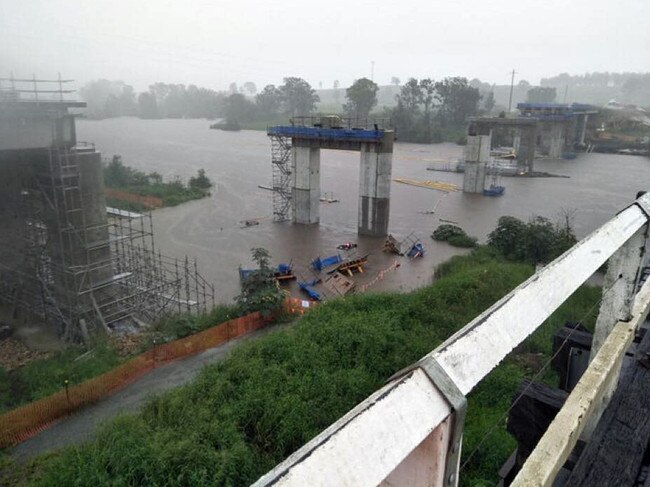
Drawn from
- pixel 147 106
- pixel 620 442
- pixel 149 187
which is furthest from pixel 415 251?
pixel 147 106

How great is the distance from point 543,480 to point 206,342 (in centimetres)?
1286

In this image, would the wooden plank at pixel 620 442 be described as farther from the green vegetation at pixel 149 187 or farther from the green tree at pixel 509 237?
the green vegetation at pixel 149 187

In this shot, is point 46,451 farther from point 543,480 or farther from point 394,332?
point 543,480

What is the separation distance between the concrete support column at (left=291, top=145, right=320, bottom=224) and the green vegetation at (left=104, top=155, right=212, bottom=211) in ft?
34.7

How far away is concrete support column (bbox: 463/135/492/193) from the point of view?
37656 millimetres

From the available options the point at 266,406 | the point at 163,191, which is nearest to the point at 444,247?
the point at 266,406

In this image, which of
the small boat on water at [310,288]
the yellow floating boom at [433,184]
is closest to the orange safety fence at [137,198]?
the small boat on water at [310,288]

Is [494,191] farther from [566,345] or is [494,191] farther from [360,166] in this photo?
[566,345]

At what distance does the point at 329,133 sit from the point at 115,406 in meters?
17.5

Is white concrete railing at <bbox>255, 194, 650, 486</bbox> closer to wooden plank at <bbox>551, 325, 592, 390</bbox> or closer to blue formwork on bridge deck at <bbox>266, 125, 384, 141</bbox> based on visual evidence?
wooden plank at <bbox>551, 325, 592, 390</bbox>

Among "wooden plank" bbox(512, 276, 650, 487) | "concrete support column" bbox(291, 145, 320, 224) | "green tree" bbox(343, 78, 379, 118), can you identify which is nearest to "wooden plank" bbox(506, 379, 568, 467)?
"wooden plank" bbox(512, 276, 650, 487)

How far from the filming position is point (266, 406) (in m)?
9.37

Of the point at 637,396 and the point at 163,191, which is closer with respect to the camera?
the point at 637,396

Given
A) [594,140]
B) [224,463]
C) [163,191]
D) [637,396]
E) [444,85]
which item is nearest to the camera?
[637,396]
